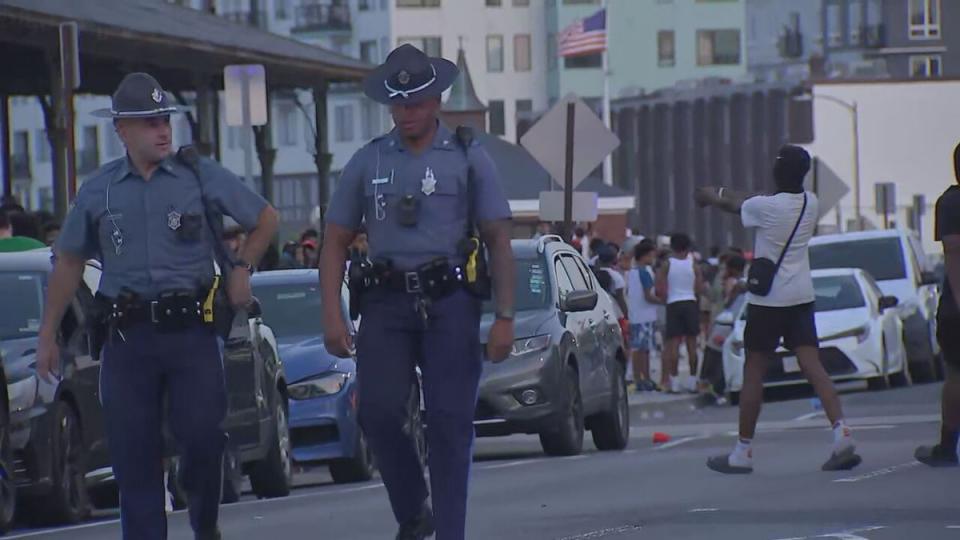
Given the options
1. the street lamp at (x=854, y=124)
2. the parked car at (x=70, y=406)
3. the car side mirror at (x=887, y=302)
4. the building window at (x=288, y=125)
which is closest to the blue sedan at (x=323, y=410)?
the parked car at (x=70, y=406)

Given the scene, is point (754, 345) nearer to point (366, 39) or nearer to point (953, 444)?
point (953, 444)

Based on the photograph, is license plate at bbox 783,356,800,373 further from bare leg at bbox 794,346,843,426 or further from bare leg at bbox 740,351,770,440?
bare leg at bbox 740,351,770,440

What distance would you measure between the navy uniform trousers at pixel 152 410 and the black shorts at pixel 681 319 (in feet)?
65.0

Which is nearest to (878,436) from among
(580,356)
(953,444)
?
(580,356)

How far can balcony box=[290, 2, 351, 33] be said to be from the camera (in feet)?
360

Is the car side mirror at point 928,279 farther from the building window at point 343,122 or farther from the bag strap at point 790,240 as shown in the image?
the building window at point 343,122

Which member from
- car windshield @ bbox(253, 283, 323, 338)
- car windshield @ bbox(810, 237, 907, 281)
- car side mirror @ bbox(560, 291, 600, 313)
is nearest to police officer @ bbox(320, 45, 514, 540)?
car side mirror @ bbox(560, 291, 600, 313)

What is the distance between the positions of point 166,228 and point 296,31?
104 meters

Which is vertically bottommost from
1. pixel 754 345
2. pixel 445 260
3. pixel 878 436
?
pixel 878 436

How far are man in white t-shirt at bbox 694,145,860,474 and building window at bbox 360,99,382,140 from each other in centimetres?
9407

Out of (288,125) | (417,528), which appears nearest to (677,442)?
(417,528)

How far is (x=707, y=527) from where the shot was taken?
11.3 metres

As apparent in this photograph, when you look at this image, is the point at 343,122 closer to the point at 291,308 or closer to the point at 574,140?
the point at 574,140

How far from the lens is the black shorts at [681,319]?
28.8 m
